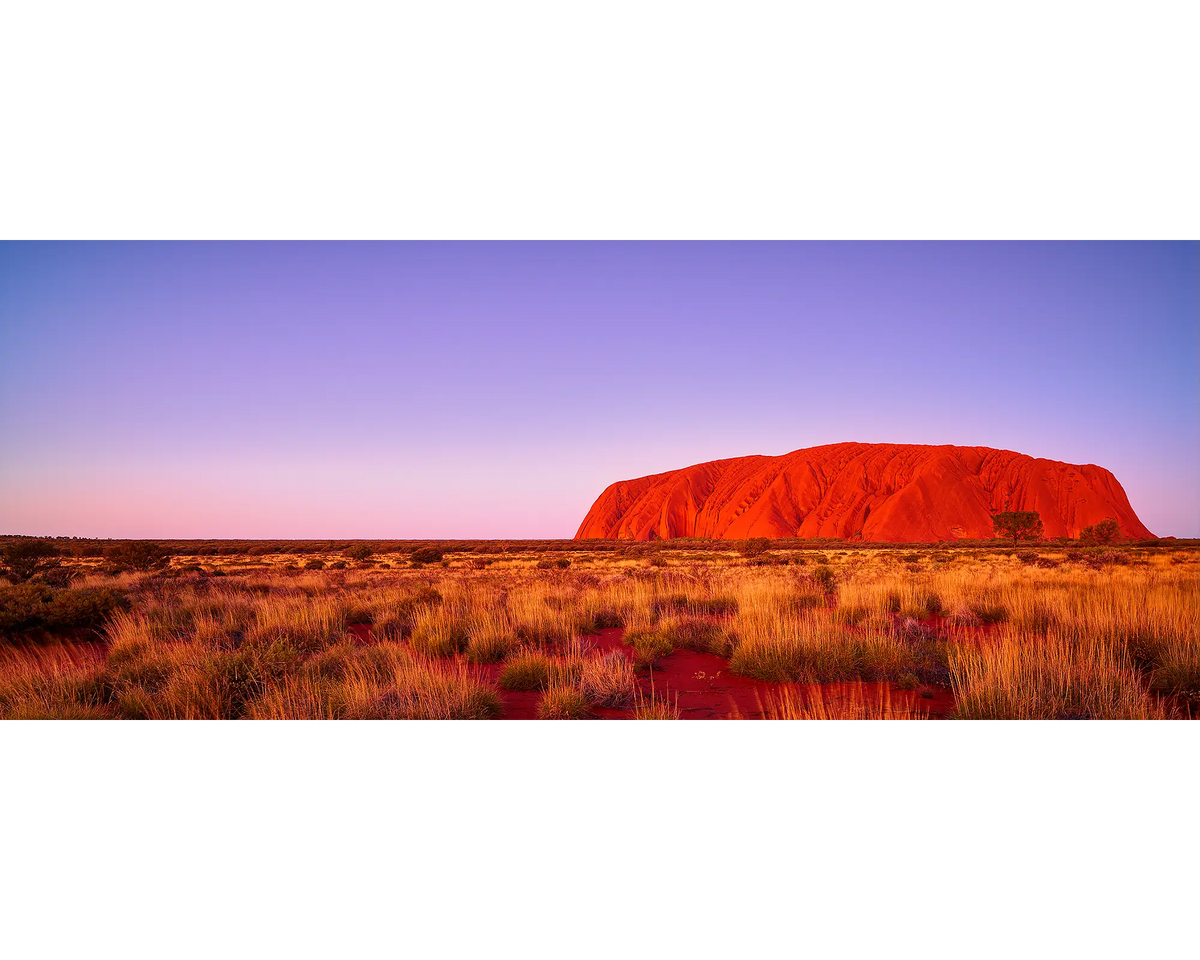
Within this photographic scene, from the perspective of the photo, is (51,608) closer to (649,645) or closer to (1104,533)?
(649,645)

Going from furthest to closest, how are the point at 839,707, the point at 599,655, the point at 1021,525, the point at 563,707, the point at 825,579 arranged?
1. the point at 1021,525
2. the point at 825,579
3. the point at 599,655
4. the point at 563,707
5. the point at 839,707

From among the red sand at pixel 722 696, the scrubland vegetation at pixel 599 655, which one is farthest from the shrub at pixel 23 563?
the red sand at pixel 722 696

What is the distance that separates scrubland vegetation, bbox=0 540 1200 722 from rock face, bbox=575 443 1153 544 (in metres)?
52.9

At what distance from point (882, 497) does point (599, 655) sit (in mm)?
64544

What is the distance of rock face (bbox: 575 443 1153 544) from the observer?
57.4m

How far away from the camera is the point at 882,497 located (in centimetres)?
6231

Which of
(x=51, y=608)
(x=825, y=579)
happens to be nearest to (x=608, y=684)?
(x=51, y=608)

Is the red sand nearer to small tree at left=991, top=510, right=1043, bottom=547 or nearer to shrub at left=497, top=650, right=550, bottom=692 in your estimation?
shrub at left=497, top=650, right=550, bottom=692

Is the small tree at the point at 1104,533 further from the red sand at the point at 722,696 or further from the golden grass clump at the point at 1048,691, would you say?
the red sand at the point at 722,696

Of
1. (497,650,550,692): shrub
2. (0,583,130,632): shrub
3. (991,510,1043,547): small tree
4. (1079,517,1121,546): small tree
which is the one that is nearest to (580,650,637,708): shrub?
(497,650,550,692): shrub
